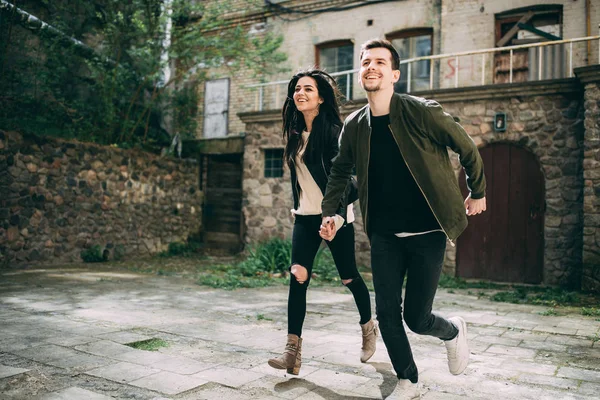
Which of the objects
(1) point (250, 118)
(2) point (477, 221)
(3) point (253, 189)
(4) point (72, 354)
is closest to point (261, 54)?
(1) point (250, 118)

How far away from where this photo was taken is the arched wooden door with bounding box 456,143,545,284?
8.57 m

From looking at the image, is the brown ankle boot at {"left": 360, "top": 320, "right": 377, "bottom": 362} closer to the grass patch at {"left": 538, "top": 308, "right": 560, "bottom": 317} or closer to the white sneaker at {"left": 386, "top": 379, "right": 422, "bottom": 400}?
the white sneaker at {"left": 386, "top": 379, "right": 422, "bottom": 400}

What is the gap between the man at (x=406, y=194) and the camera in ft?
8.21

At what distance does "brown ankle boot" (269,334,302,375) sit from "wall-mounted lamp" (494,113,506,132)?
A: 23.0 feet

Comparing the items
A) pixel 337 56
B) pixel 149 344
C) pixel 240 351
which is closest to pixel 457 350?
pixel 240 351

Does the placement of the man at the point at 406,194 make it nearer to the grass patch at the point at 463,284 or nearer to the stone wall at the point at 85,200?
the grass patch at the point at 463,284

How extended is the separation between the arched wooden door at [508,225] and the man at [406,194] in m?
6.67

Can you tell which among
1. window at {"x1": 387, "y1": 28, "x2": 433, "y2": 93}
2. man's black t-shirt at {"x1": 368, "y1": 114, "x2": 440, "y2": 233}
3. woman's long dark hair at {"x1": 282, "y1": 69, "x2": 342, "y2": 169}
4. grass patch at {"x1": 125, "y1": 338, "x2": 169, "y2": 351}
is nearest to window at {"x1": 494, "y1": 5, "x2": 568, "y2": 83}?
window at {"x1": 387, "y1": 28, "x2": 433, "y2": 93}

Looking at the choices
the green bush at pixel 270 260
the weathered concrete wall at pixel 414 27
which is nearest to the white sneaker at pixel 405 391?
the green bush at pixel 270 260

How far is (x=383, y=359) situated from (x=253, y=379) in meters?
1.02

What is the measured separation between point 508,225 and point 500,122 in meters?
1.78

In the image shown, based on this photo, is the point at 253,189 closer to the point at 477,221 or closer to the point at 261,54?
the point at 261,54

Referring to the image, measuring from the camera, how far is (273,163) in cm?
1167

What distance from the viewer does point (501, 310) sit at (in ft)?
19.3
